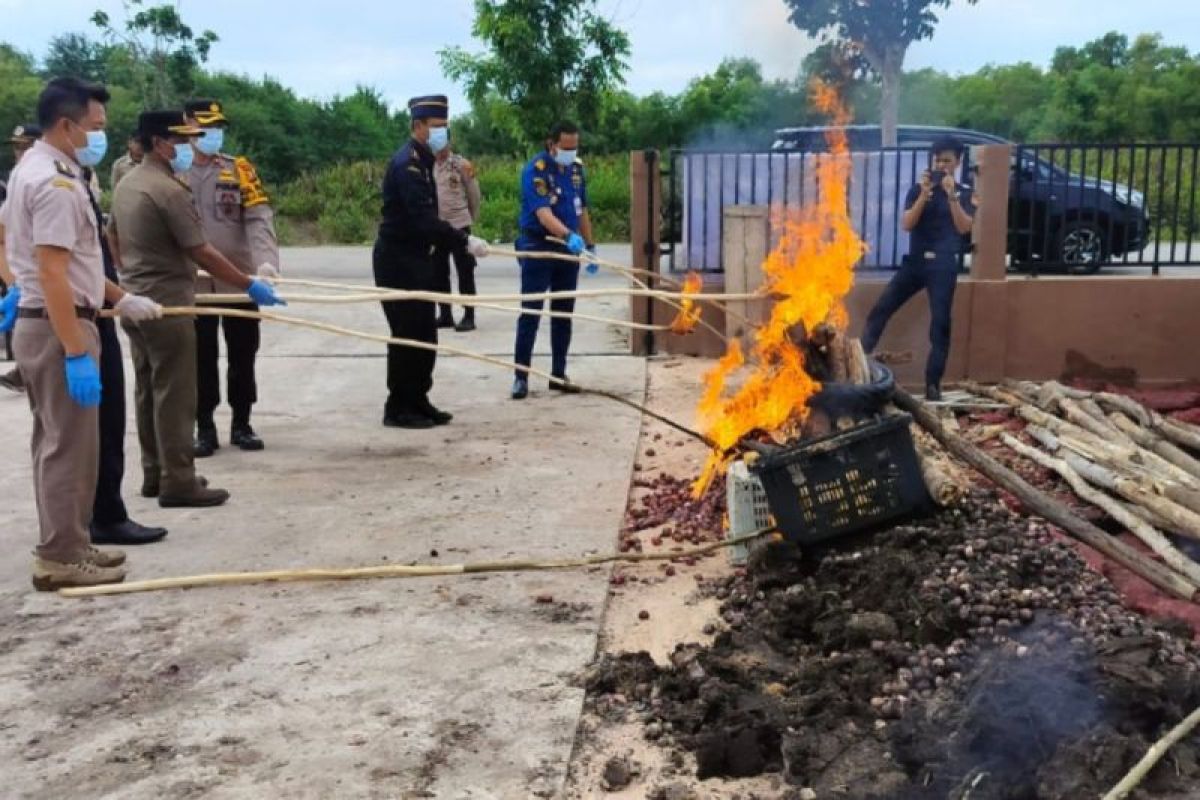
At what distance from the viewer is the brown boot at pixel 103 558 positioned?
5.23 metres

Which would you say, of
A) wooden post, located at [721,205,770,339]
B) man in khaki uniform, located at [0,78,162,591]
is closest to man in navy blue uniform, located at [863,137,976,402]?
wooden post, located at [721,205,770,339]

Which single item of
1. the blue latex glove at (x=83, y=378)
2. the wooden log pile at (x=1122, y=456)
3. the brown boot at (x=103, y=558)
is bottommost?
the brown boot at (x=103, y=558)

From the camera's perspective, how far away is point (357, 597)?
509 cm

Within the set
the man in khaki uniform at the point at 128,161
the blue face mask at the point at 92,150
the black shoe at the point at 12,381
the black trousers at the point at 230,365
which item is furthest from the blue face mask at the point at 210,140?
the black shoe at the point at 12,381

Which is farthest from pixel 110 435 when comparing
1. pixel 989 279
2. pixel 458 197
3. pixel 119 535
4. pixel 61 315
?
pixel 989 279

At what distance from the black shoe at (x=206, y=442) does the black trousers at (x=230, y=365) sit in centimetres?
5

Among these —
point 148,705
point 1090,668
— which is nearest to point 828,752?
point 1090,668

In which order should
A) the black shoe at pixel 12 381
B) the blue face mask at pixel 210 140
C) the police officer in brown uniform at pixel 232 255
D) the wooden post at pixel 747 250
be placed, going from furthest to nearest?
the wooden post at pixel 747 250, the black shoe at pixel 12 381, the police officer in brown uniform at pixel 232 255, the blue face mask at pixel 210 140

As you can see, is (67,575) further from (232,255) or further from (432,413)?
(432,413)

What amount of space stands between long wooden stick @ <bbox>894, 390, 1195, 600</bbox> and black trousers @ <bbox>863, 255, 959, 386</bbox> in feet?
8.29

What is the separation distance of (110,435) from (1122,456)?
213 inches

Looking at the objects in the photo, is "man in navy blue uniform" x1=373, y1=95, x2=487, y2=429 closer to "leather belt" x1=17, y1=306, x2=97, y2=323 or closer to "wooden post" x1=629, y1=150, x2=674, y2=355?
"wooden post" x1=629, y1=150, x2=674, y2=355

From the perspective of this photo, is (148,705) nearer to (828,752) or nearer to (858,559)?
(828,752)

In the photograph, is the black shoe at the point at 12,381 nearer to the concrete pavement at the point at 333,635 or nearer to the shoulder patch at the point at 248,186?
the concrete pavement at the point at 333,635
